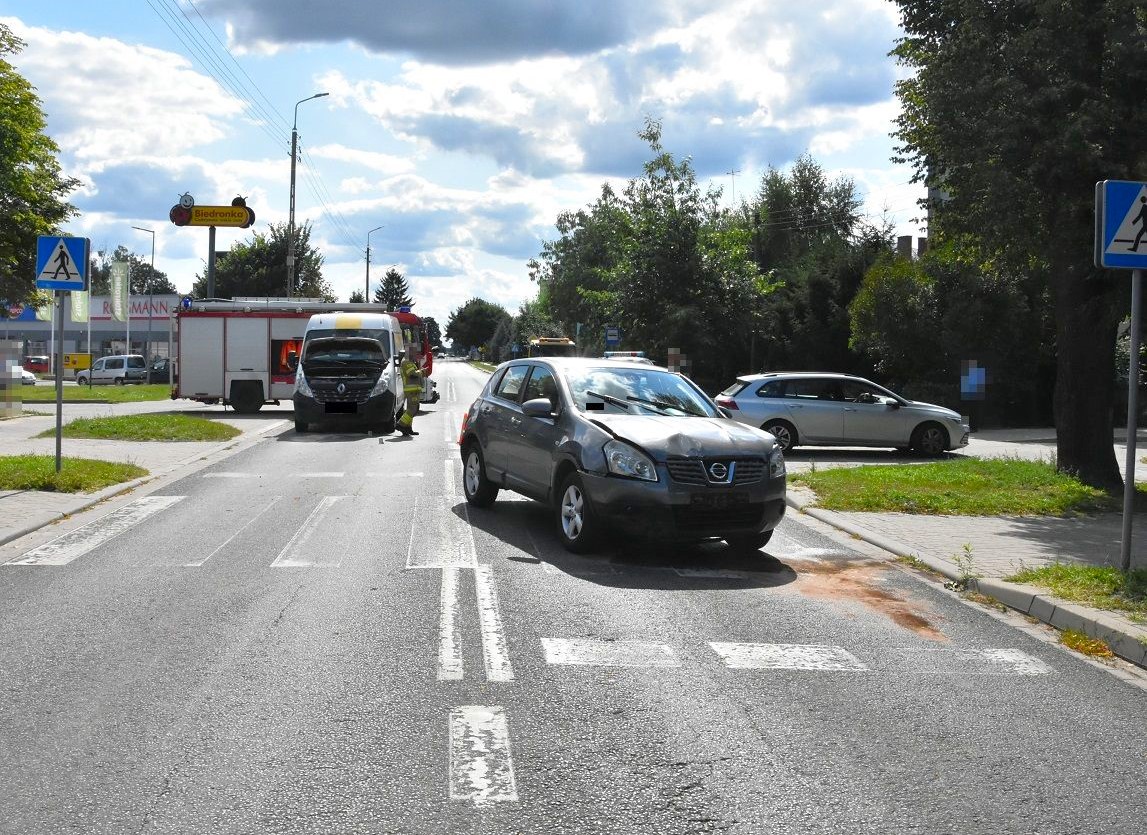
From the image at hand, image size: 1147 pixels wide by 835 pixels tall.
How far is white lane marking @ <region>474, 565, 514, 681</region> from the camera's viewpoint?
19.6 feet

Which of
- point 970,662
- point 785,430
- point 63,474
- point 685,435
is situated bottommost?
point 970,662

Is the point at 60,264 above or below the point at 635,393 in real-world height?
above

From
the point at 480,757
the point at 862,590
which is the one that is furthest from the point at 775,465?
the point at 480,757

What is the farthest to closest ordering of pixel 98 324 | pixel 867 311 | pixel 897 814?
pixel 98 324 → pixel 867 311 → pixel 897 814

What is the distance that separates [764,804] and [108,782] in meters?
2.38

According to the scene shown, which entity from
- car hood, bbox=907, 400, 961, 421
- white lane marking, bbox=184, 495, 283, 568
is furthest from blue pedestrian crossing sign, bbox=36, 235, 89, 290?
car hood, bbox=907, 400, 961, 421

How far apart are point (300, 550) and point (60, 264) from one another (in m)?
6.18

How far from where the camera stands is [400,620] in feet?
23.3

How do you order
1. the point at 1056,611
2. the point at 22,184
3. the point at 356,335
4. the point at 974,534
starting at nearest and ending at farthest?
the point at 1056,611 < the point at 974,534 < the point at 356,335 < the point at 22,184

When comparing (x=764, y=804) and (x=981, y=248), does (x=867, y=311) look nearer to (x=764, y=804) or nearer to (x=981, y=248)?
(x=981, y=248)

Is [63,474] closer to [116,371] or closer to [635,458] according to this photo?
[635,458]

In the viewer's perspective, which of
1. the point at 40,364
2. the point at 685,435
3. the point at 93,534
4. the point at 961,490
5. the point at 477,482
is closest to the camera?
the point at 685,435

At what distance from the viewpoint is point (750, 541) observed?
396 inches

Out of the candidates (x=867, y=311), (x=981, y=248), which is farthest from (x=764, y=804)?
(x=867, y=311)
